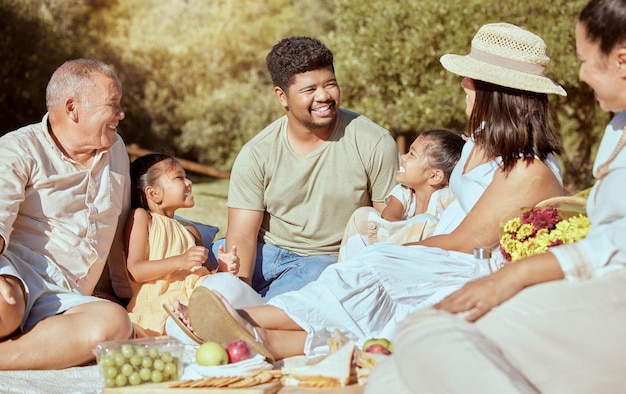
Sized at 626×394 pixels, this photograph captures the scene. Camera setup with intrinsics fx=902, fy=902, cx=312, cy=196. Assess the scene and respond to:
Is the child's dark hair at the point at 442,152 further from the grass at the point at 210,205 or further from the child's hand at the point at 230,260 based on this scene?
the grass at the point at 210,205

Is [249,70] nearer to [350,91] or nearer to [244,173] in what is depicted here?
[350,91]

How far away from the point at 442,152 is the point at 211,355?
7.42 feet

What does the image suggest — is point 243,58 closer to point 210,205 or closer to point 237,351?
point 210,205

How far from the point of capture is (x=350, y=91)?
653 inches

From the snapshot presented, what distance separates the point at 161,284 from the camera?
18.4ft

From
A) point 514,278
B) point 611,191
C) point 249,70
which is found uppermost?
point 611,191

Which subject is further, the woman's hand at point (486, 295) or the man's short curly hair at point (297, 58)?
the man's short curly hair at point (297, 58)

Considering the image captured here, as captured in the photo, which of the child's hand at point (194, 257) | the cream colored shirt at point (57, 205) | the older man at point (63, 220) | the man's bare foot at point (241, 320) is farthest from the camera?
the child's hand at point (194, 257)

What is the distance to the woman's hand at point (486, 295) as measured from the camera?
3.09 metres

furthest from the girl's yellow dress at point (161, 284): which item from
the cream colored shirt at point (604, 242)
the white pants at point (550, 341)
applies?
Result: the cream colored shirt at point (604, 242)

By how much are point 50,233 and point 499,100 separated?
261 cm

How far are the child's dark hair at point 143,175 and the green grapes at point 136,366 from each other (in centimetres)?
182

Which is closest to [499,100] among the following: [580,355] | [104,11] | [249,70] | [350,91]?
[580,355]

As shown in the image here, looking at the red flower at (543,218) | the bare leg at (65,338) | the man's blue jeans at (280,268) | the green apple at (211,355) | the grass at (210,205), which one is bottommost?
the grass at (210,205)
